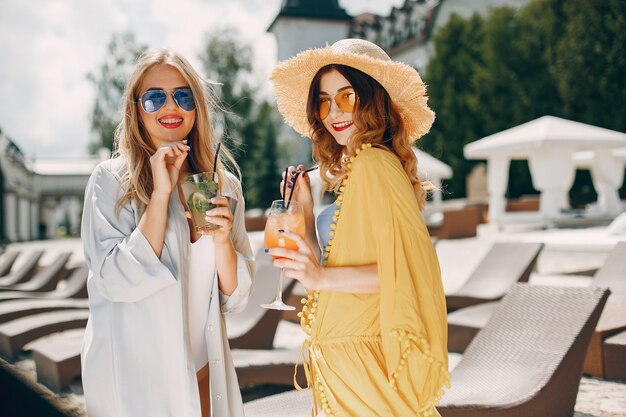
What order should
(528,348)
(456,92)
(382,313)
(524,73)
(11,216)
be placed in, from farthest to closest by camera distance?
(11,216), (456,92), (524,73), (528,348), (382,313)

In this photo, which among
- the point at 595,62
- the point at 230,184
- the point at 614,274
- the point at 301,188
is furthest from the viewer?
the point at 595,62

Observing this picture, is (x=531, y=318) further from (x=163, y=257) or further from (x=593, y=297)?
(x=163, y=257)

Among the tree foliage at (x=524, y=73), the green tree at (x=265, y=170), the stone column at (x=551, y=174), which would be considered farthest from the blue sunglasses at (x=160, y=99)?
the green tree at (x=265, y=170)

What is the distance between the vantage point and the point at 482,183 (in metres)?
37.1

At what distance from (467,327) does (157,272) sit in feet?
12.9

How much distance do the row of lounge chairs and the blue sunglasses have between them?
1527mm

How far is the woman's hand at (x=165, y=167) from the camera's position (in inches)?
77.0

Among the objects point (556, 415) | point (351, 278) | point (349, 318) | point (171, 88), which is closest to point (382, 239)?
point (351, 278)

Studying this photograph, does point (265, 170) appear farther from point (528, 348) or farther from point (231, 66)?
point (528, 348)

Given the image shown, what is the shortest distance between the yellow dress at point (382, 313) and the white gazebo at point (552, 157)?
1375 cm

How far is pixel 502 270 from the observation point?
6.75m

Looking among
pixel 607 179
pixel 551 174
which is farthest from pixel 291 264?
pixel 607 179

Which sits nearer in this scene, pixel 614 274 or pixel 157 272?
pixel 157 272

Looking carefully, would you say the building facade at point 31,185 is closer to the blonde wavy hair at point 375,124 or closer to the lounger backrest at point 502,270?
the lounger backrest at point 502,270
